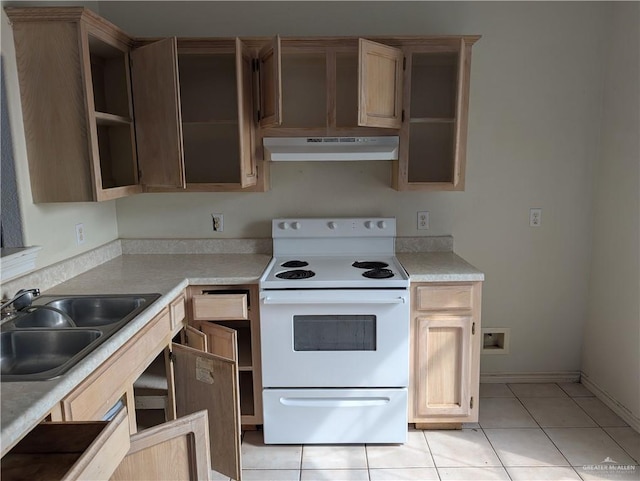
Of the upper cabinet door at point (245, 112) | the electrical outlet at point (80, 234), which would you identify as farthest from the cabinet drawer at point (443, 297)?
the electrical outlet at point (80, 234)

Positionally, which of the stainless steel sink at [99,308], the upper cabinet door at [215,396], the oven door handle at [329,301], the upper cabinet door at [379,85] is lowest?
the upper cabinet door at [215,396]

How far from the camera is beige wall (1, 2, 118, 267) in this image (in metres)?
1.93

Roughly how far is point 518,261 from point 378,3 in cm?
172

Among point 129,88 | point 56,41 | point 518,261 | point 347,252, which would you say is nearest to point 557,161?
point 518,261

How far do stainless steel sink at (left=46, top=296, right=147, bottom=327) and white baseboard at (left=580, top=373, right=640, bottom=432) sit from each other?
2546mm

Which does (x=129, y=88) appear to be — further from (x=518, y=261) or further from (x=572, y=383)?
(x=572, y=383)

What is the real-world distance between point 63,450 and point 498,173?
256 cm

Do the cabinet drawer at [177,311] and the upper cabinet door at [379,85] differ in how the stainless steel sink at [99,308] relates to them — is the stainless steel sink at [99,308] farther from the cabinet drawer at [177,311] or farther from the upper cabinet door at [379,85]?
the upper cabinet door at [379,85]

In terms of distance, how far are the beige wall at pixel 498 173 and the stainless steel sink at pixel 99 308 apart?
99 centimetres

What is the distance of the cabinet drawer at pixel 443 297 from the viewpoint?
7.75 feet

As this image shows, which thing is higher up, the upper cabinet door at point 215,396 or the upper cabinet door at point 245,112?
the upper cabinet door at point 245,112

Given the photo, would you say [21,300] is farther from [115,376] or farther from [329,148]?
[329,148]

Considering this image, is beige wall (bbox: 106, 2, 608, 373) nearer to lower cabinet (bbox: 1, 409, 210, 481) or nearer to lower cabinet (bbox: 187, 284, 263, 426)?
lower cabinet (bbox: 187, 284, 263, 426)

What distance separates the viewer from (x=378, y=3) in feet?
8.83
